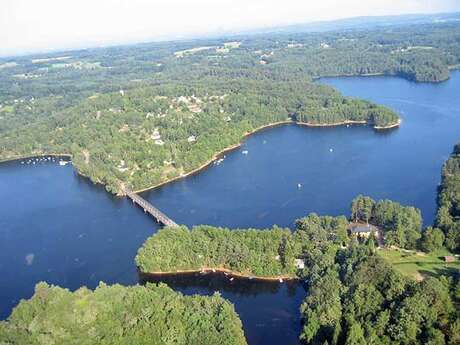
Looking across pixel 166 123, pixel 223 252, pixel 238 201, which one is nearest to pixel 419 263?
pixel 223 252

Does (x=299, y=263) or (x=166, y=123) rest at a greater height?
→ (x=166, y=123)

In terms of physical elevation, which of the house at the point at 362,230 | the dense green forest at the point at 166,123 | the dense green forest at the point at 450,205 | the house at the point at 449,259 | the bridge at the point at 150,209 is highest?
the dense green forest at the point at 166,123

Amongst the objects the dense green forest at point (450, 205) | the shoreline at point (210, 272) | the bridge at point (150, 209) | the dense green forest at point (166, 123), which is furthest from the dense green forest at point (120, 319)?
the dense green forest at point (166, 123)

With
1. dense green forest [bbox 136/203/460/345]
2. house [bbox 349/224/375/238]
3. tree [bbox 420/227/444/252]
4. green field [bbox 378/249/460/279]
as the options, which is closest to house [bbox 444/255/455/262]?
green field [bbox 378/249/460/279]

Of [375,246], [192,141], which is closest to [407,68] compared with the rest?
[192,141]

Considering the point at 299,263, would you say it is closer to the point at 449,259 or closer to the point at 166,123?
the point at 449,259

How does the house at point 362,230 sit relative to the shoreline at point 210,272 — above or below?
above

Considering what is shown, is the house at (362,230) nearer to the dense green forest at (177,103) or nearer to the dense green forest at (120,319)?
the dense green forest at (120,319)
